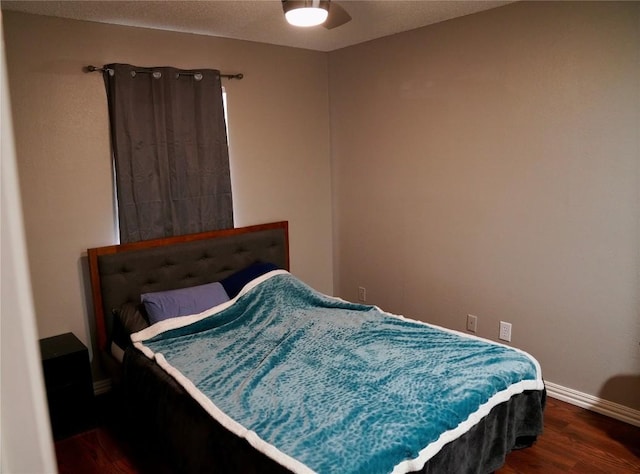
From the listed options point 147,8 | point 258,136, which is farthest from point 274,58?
point 147,8

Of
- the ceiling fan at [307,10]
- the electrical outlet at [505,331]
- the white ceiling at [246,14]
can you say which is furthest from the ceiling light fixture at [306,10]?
the electrical outlet at [505,331]

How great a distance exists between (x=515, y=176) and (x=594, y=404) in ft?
4.86

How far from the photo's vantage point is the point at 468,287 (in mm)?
3354

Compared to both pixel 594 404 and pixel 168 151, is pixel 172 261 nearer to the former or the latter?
pixel 168 151

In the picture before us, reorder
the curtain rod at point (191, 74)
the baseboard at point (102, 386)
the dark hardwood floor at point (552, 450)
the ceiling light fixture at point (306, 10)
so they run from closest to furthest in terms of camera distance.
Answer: the ceiling light fixture at point (306, 10) → the dark hardwood floor at point (552, 450) → the curtain rod at point (191, 74) → the baseboard at point (102, 386)

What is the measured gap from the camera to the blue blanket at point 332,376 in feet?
5.64

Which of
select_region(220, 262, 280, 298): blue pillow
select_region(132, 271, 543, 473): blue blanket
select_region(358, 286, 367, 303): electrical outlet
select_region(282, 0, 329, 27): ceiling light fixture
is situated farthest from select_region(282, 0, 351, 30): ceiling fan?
select_region(358, 286, 367, 303): electrical outlet

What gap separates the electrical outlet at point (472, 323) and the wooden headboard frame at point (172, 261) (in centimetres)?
153

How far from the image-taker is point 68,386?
268cm

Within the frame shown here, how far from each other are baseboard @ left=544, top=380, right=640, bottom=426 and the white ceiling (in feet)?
8.07

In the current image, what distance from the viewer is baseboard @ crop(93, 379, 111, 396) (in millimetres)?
3115

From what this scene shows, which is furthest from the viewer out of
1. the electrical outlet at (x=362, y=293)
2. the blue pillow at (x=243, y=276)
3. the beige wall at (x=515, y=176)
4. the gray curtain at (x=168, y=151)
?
the electrical outlet at (x=362, y=293)

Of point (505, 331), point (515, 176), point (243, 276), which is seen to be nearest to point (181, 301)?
point (243, 276)

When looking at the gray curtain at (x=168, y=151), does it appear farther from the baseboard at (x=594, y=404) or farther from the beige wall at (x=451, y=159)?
the baseboard at (x=594, y=404)
